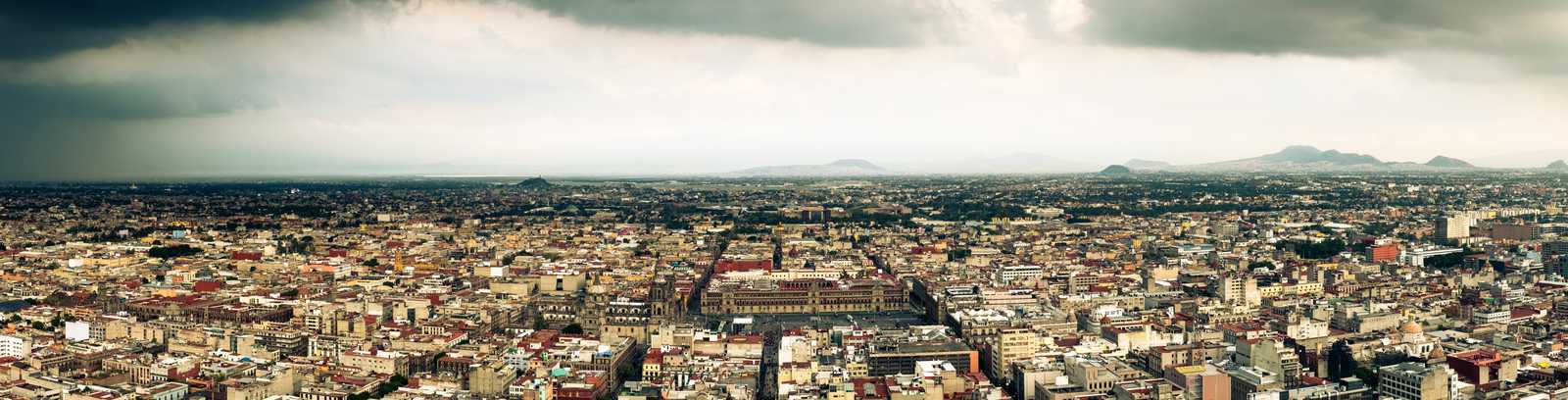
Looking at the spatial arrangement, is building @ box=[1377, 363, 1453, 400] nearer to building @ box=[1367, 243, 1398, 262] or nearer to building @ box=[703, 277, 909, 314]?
building @ box=[703, 277, 909, 314]

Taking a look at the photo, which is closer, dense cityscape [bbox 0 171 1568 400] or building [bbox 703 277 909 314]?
dense cityscape [bbox 0 171 1568 400]

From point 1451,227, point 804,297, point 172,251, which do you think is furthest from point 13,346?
point 1451,227

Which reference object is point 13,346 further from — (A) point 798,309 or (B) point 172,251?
(B) point 172,251

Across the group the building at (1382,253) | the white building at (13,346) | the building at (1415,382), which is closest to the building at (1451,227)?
the building at (1382,253)

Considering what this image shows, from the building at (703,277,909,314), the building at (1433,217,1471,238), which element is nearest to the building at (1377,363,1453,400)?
the building at (703,277,909,314)

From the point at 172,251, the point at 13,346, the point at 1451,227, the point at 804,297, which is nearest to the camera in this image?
the point at 13,346

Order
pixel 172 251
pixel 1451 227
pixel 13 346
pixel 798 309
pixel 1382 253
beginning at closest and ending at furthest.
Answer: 1. pixel 13 346
2. pixel 798 309
3. pixel 1382 253
4. pixel 172 251
5. pixel 1451 227

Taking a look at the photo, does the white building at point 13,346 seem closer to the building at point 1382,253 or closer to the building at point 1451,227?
the building at point 1382,253

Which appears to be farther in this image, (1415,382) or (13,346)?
(13,346)

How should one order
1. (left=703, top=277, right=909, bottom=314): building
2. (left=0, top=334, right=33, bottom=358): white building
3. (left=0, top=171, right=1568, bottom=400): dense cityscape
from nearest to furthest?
(left=0, top=171, right=1568, bottom=400): dense cityscape → (left=0, top=334, right=33, bottom=358): white building → (left=703, top=277, right=909, bottom=314): building
